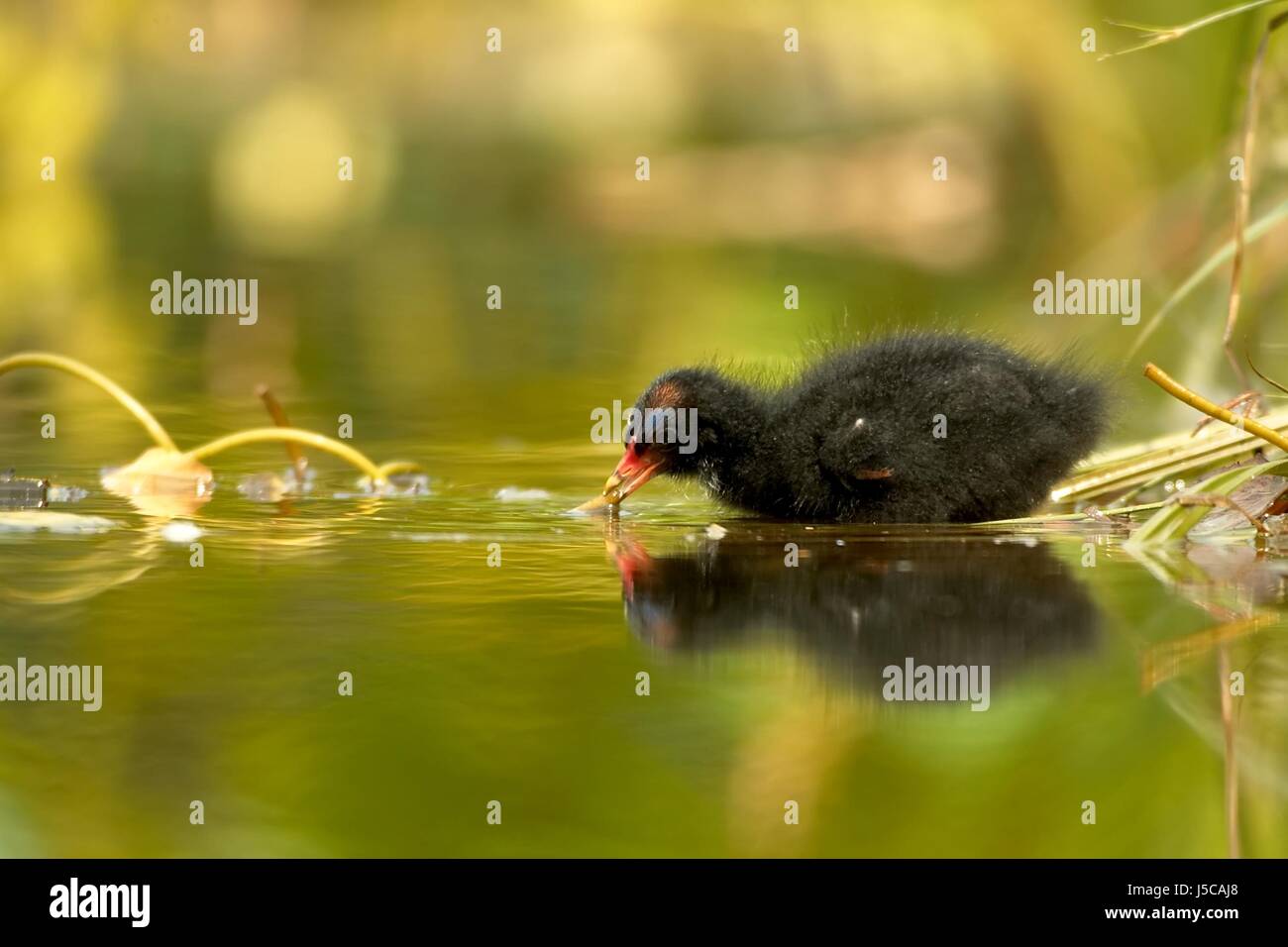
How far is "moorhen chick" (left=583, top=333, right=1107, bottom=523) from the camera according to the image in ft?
19.4

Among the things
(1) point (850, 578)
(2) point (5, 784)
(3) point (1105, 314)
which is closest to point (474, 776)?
(2) point (5, 784)

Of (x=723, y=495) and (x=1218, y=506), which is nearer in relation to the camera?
(x=1218, y=506)

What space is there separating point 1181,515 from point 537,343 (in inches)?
227

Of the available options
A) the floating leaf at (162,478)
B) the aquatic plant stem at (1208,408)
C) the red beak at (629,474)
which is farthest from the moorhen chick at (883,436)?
the floating leaf at (162,478)

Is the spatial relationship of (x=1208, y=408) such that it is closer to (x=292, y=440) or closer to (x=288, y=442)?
(x=292, y=440)

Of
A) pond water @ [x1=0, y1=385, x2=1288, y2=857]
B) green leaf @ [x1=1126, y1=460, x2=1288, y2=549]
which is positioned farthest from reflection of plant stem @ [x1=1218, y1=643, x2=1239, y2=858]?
green leaf @ [x1=1126, y1=460, x2=1288, y2=549]

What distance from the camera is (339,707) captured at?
380 centimetres

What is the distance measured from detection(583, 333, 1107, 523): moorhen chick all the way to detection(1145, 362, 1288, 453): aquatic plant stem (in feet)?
2.82

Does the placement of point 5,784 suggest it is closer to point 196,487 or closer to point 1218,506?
point 196,487

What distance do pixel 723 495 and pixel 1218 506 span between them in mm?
1689

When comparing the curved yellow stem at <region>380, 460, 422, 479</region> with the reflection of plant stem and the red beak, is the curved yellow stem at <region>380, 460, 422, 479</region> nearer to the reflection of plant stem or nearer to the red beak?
the red beak

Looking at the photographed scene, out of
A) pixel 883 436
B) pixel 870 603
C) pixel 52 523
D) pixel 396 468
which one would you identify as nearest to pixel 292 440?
pixel 396 468

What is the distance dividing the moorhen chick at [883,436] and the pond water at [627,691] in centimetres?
20

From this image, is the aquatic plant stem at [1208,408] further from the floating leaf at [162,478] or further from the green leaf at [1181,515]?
the floating leaf at [162,478]
